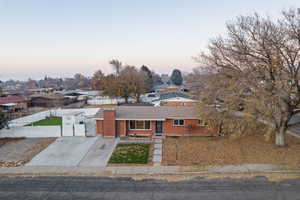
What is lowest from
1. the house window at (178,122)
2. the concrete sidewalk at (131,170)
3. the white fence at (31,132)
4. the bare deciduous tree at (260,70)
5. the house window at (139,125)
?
the concrete sidewalk at (131,170)

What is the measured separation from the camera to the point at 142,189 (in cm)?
930

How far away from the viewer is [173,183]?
32.3ft

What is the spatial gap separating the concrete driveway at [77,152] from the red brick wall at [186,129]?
5316 millimetres

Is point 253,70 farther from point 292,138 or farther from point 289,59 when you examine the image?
point 292,138

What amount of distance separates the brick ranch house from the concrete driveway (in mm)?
1424

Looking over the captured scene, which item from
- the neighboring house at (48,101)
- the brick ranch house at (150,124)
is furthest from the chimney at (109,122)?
the neighboring house at (48,101)

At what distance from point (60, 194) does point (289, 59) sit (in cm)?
1530

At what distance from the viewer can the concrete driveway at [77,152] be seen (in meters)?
12.7

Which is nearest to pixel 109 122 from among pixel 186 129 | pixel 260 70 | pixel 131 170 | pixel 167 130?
pixel 167 130

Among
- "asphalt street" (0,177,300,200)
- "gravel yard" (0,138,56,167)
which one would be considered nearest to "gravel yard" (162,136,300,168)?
"asphalt street" (0,177,300,200)

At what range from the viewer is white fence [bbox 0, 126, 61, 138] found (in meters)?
17.9

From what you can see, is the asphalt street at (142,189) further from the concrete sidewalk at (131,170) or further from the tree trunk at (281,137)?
the tree trunk at (281,137)

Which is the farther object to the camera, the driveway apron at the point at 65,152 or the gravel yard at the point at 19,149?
the gravel yard at the point at 19,149

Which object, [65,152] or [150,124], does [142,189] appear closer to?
[65,152]
